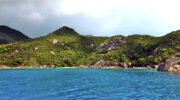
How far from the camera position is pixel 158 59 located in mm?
185500

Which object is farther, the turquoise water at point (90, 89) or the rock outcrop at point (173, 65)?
the rock outcrop at point (173, 65)

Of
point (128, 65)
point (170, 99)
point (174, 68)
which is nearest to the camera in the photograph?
point (170, 99)

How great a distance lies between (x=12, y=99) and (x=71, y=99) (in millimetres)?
9620

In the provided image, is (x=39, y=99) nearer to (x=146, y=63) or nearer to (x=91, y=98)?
(x=91, y=98)

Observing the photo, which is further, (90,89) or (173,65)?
(173,65)

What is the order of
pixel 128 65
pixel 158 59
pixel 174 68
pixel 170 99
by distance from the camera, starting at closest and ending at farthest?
pixel 170 99 → pixel 174 68 → pixel 158 59 → pixel 128 65

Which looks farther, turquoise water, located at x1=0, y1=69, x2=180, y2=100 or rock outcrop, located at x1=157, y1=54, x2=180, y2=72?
rock outcrop, located at x1=157, y1=54, x2=180, y2=72

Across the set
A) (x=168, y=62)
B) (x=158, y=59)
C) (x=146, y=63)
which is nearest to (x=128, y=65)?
(x=146, y=63)

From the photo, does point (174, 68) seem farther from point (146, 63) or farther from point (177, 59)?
point (146, 63)

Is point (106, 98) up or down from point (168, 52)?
down

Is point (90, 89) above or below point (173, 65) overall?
below

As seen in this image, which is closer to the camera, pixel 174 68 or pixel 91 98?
pixel 91 98

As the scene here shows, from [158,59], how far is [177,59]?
261ft

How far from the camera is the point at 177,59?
108688 mm
